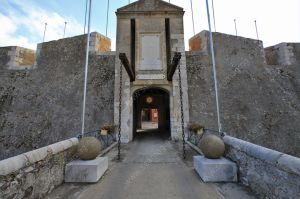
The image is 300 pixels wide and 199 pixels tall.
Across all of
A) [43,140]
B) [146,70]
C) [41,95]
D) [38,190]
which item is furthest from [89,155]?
[41,95]

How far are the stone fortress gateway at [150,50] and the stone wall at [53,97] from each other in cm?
121

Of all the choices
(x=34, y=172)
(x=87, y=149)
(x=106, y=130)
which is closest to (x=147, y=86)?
(x=106, y=130)

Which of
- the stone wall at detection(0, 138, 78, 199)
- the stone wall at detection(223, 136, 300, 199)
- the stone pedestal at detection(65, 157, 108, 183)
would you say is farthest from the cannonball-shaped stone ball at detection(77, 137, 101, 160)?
the stone wall at detection(223, 136, 300, 199)

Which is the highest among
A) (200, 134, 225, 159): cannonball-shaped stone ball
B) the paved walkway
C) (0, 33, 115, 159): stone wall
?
(0, 33, 115, 159): stone wall

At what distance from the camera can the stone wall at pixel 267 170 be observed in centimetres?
269


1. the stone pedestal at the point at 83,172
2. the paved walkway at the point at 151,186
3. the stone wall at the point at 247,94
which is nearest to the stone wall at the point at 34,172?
the stone pedestal at the point at 83,172

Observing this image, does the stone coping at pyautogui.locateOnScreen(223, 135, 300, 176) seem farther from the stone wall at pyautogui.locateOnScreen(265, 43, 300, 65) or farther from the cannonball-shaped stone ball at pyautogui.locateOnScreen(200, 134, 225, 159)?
the stone wall at pyautogui.locateOnScreen(265, 43, 300, 65)

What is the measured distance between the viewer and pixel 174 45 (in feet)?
35.5

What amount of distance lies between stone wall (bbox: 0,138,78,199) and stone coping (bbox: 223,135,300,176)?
14.1 ft

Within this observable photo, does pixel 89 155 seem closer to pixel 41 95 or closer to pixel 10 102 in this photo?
pixel 41 95

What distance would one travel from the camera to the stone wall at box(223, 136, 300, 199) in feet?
8.82

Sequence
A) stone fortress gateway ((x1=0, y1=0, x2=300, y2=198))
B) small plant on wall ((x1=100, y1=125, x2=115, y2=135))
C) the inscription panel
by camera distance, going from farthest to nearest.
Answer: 1. the inscription panel
2. stone fortress gateway ((x1=0, y1=0, x2=300, y2=198))
3. small plant on wall ((x1=100, y1=125, x2=115, y2=135))

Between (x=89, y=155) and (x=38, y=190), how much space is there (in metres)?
1.32

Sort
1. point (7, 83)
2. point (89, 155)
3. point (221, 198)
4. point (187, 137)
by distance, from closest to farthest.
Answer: point (221, 198)
point (89, 155)
point (187, 137)
point (7, 83)
